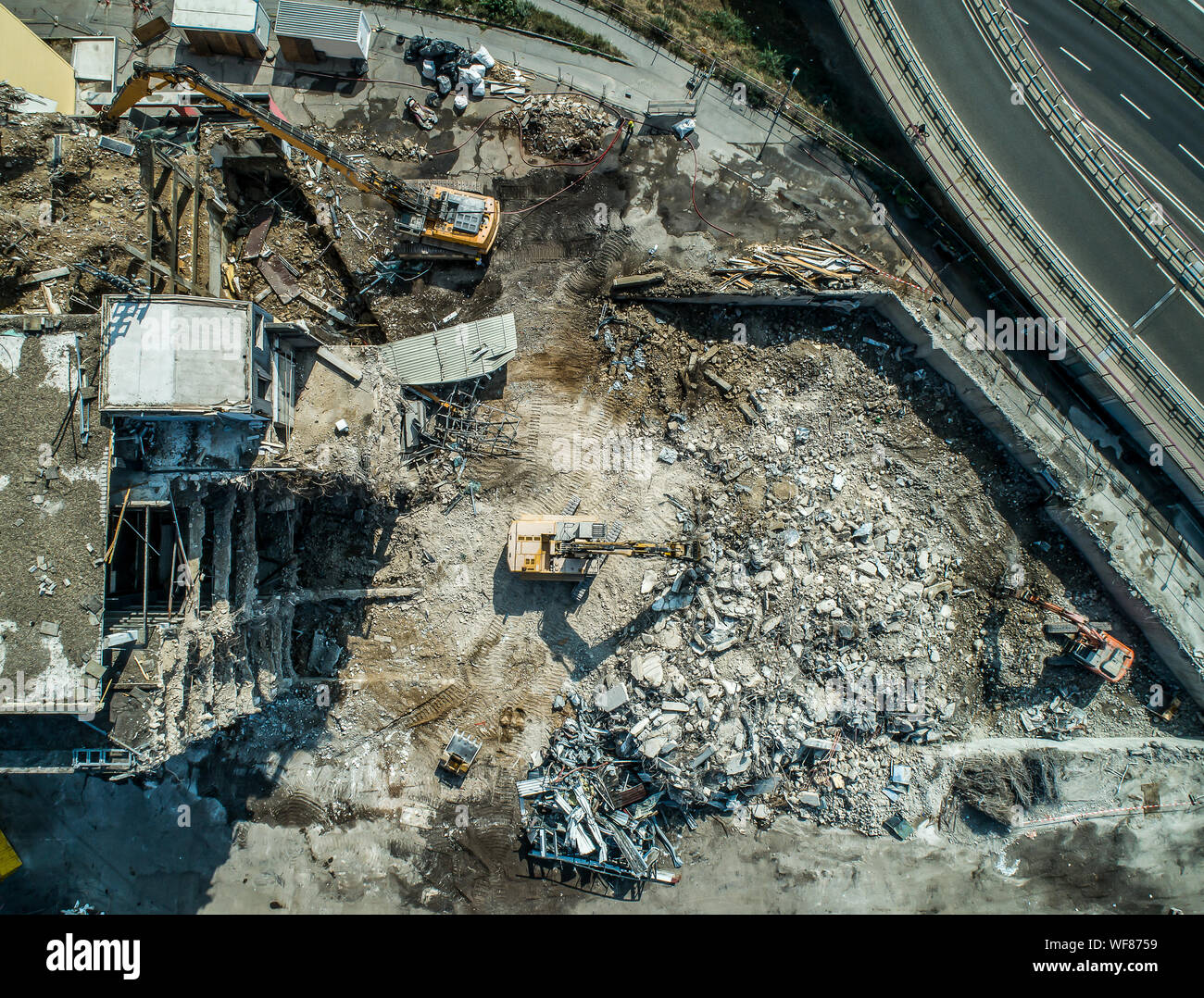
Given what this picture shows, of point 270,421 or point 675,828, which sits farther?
point 675,828

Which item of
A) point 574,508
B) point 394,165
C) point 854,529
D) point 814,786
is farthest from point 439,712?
point 394,165

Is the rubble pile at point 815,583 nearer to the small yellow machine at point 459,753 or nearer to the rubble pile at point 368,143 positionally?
the small yellow machine at point 459,753

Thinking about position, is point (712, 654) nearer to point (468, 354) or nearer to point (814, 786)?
point (814, 786)

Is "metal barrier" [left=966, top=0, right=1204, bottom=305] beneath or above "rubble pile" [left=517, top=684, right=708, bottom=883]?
above

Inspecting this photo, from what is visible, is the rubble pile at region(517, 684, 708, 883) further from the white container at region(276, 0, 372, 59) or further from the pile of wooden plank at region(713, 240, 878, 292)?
the white container at region(276, 0, 372, 59)

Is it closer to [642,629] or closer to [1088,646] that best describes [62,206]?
[642,629]

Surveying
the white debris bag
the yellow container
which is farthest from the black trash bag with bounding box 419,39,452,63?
the yellow container
